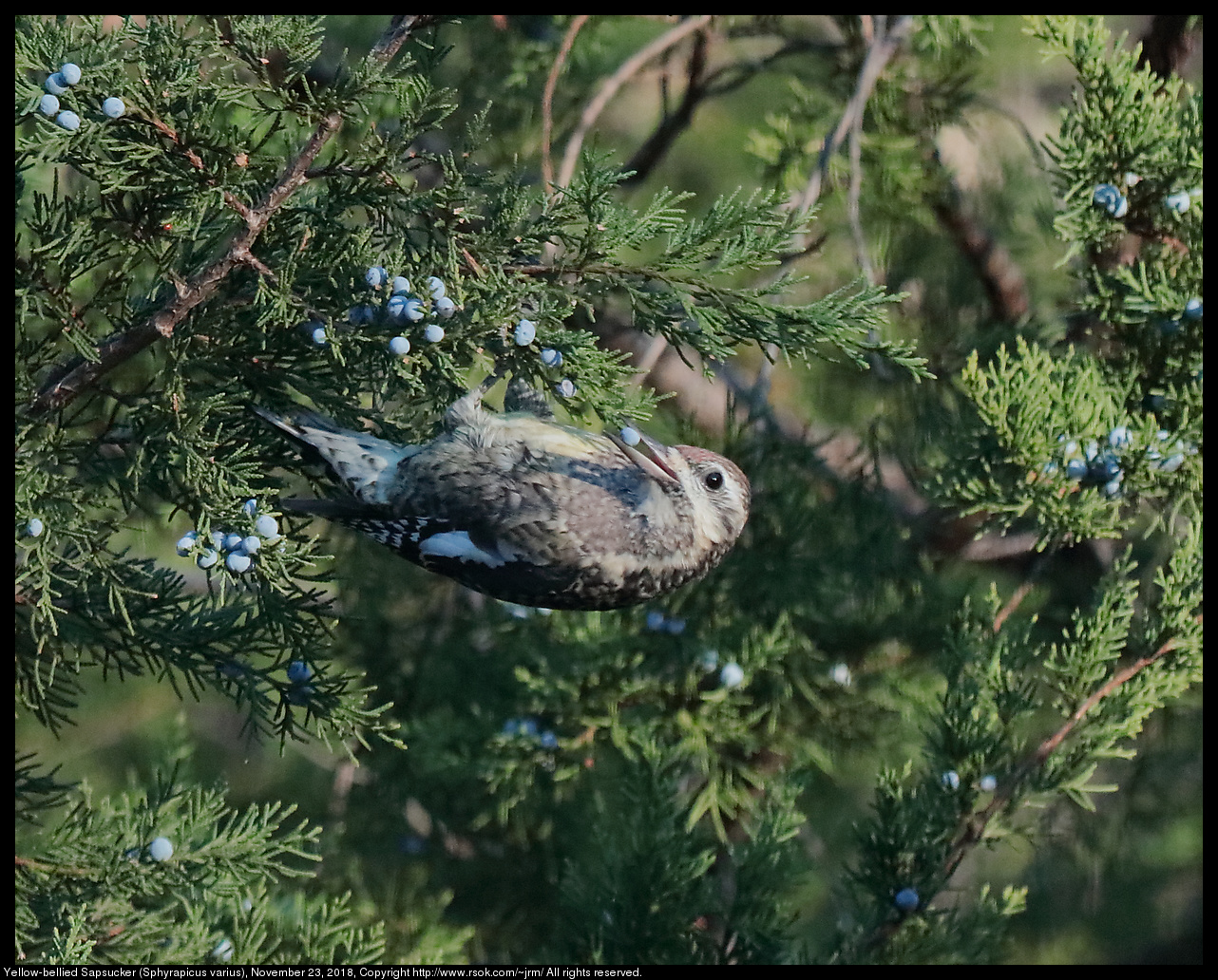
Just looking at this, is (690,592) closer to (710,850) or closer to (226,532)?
(710,850)

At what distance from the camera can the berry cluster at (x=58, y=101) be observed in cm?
213

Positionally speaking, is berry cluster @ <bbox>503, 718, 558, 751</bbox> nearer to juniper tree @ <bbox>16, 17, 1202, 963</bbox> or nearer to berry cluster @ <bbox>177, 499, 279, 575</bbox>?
juniper tree @ <bbox>16, 17, 1202, 963</bbox>

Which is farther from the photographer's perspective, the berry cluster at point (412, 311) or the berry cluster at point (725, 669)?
the berry cluster at point (725, 669)

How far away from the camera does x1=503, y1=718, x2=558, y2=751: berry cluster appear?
3494 millimetres

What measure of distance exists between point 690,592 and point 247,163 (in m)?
1.77

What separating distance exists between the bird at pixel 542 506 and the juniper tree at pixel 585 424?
0.95ft

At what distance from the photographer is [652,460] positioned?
303 centimetres

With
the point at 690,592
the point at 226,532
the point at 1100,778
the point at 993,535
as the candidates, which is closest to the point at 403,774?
the point at 690,592

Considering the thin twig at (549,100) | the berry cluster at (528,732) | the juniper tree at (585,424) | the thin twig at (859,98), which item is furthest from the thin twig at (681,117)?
the berry cluster at (528,732)

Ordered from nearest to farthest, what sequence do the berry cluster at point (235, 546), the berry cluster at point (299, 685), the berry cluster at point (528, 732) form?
the berry cluster at point (235, 546), the berry cluster at point (299, 685), the berry cluster at point (528, 732)

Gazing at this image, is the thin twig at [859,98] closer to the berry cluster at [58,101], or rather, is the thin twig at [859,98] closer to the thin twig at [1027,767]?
the thin twig at [1027,767]

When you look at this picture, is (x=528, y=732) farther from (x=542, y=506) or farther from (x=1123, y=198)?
(x=1123, y=198)

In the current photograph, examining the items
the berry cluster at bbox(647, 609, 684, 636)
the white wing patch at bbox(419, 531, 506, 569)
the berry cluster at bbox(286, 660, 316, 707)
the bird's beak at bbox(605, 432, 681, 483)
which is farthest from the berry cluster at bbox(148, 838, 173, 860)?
the berry cluster at bbox(647, 609, 684, 636)

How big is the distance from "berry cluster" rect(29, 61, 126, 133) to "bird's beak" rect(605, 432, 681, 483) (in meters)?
1.24
